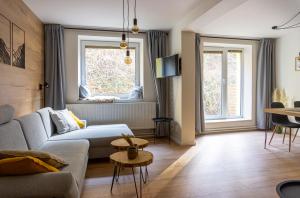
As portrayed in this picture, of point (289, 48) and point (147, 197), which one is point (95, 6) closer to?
point (147, 197)

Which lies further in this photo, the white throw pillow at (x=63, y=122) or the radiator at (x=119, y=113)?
the radiator at (x=119, y=113)

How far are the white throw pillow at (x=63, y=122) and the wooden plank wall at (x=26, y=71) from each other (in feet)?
1.40

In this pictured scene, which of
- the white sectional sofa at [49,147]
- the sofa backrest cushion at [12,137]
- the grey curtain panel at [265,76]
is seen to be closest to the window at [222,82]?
the grey curtain panel at [265,76]

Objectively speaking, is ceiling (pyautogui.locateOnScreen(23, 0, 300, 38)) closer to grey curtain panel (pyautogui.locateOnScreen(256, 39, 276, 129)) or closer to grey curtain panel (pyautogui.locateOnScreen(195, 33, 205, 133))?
grey curtain panel (pyautogui.locateOnScreen(195, 33, 205, 133))

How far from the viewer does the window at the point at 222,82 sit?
5.66 metres

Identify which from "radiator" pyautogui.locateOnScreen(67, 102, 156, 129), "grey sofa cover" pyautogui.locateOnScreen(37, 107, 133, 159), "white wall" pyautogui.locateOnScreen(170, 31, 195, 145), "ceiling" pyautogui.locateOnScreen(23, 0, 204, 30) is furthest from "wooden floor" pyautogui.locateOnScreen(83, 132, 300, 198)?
"ceiling" pyautogui.locateOnScreen(23, 0, 204, 30)

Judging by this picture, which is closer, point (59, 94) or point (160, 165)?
point (160, 165)

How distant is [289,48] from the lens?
5242 mm

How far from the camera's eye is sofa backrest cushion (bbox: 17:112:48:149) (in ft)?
8.00

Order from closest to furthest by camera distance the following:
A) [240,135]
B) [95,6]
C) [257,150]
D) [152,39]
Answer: [95,6] < [257,150] < [152,39] < [240,135]

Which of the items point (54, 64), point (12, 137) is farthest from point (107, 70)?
point (12, 137)

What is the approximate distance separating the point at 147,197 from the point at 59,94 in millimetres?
2915

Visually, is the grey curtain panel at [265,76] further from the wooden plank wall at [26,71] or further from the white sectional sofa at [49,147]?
the wooden plank wall at [26,71]

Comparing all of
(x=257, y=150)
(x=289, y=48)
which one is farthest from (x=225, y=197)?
(x=289, y=48)
